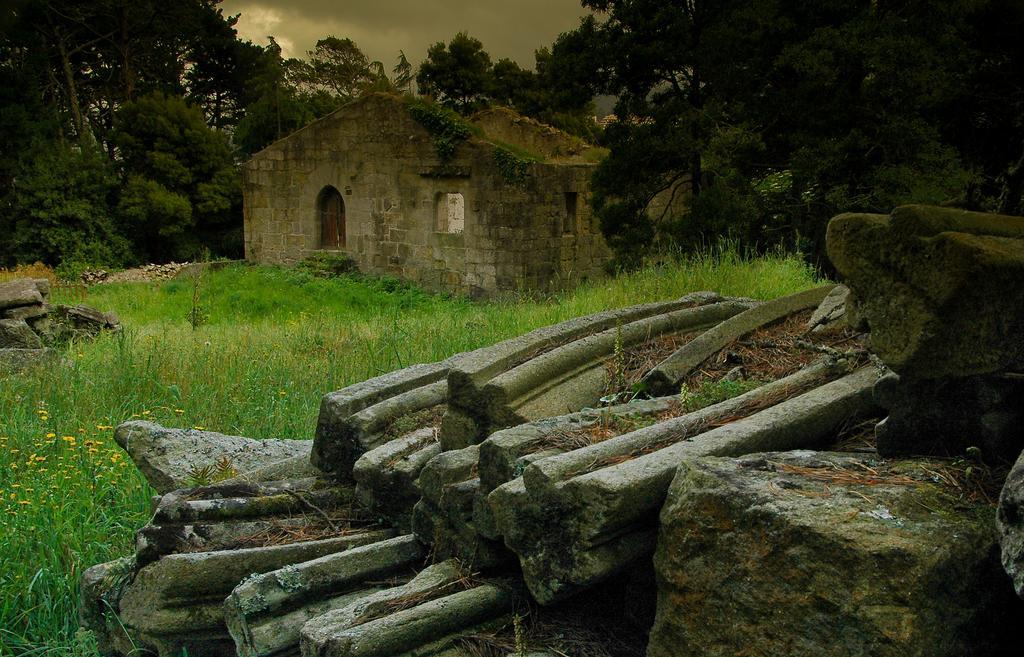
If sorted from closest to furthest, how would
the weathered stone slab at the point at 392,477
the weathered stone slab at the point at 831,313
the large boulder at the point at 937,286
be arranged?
the large boulder at the point at 937,286, the weathered stone slab at the point at 392,477, the weathered stone slab at the point at 831,313

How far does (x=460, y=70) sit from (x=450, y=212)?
39.2 ft

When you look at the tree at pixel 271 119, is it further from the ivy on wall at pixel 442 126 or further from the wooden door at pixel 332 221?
the ivy on wall at pixel 442 126

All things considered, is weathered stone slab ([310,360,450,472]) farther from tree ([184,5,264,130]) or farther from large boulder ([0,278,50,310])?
tree ([184,5,264,130])


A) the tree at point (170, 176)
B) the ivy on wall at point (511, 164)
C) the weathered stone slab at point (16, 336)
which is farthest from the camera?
the tree at point (170, 176)

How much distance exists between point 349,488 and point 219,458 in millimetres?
971

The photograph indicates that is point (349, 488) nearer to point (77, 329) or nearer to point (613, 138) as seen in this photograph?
point (77, 329)

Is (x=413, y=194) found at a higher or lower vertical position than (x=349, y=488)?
higher

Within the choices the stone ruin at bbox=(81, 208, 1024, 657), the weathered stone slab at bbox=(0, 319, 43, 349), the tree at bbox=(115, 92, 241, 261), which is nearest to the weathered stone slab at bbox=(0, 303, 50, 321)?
the weathered stone slab at bbox=(0, 319, 43, 349)

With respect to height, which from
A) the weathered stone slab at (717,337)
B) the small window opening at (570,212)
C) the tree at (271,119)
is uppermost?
the tree at (271,119)

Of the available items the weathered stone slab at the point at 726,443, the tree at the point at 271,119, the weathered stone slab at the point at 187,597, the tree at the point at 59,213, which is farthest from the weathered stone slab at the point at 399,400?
the tree at the point at 271,119

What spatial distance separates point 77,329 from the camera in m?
11.8

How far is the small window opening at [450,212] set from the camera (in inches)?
795

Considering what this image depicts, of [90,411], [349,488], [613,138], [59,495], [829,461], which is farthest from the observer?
[613,138]

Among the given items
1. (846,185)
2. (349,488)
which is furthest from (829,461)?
(846,185)
